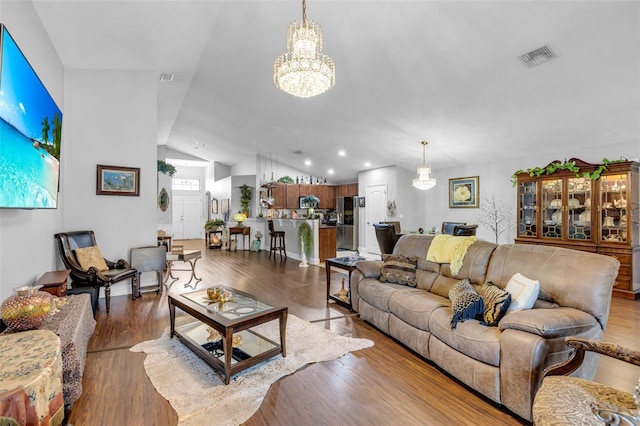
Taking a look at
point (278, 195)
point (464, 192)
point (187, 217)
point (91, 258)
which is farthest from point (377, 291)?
point (187, 217)

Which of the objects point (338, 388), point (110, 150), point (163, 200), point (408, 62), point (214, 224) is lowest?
point (338, 388)

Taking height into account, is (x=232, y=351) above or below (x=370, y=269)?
below

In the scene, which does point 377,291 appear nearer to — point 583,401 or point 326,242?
point 583,401

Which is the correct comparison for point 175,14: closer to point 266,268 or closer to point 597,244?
point 266,268

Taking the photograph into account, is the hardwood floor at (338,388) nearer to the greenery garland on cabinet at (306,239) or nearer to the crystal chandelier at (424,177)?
the crystal chandelier at (424,177)

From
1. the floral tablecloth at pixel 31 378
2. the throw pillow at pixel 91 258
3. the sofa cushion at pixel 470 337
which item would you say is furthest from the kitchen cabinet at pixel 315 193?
the floral tablecloth at pixel 31 378

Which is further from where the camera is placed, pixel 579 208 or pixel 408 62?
pixel 579 208

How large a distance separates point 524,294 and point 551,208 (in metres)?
4.12

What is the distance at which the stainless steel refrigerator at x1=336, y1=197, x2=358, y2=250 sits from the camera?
958cm

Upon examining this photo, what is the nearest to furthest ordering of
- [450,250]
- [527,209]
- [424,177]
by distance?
[450,250] < [527,209] < [424,177]

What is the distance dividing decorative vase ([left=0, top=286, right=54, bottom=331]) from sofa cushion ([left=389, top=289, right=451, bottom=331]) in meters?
2.79

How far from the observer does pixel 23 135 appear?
2318 millimetres

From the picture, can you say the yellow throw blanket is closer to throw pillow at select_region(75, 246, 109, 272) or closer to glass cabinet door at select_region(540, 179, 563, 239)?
glass cabinet door at select_region(540, 179, 563, 239)

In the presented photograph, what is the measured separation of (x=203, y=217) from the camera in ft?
43.2
